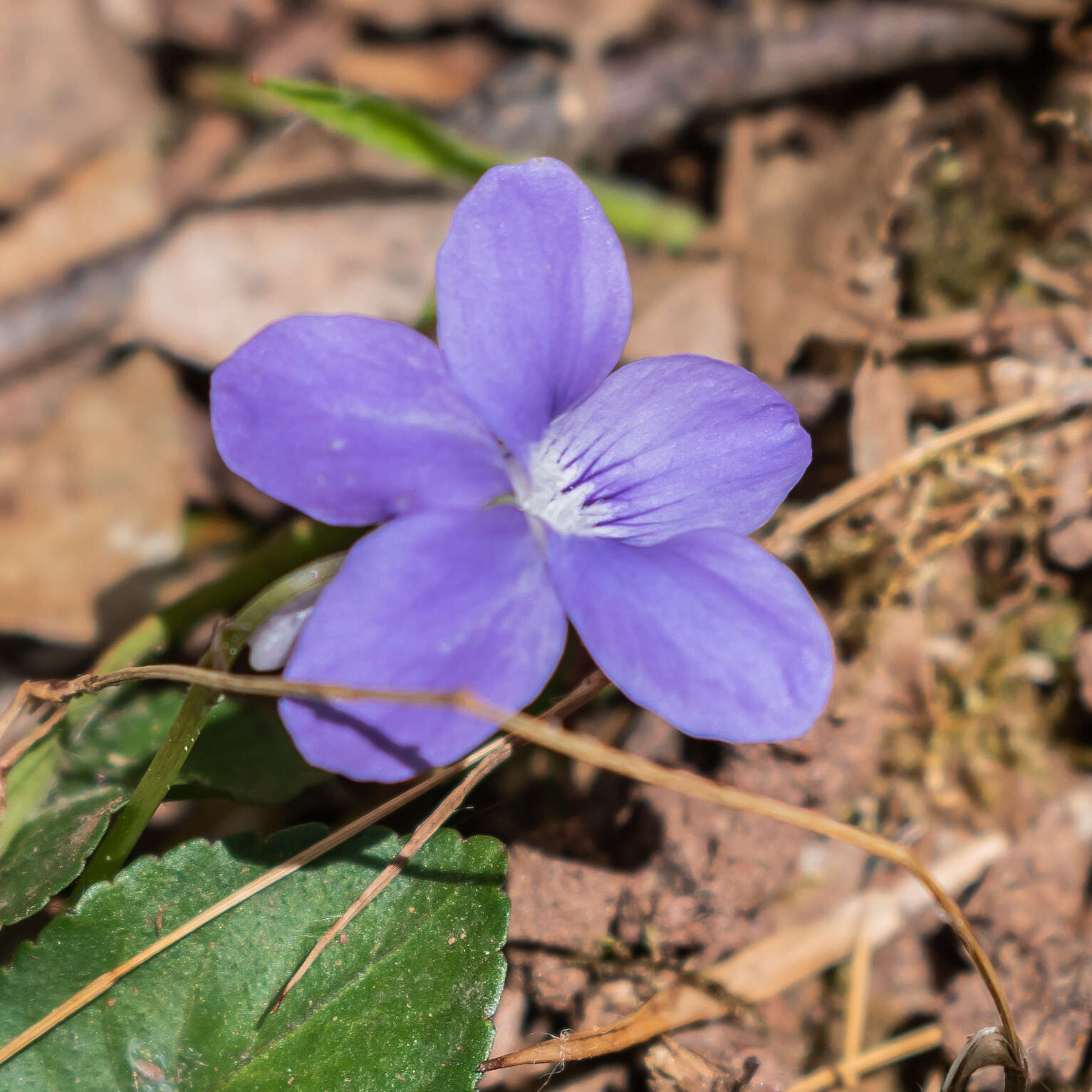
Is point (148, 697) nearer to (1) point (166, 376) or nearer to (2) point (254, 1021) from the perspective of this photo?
(2) point (254, 1021)

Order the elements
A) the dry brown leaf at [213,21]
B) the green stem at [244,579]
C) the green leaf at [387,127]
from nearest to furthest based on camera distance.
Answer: the green stem at [244,579] < the green leaf at [387,127] < the dry brown leaf at [213,21]

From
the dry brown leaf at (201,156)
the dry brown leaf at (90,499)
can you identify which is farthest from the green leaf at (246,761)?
the dry brown leaf at (201,156)

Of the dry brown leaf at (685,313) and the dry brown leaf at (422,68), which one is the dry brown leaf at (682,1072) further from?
the dry brown leaf at (422,68)

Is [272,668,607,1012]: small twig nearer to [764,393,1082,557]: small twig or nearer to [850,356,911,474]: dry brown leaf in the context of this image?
[764,393,1082,557]: small twig

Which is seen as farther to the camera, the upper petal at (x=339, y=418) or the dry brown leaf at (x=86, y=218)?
the dry brown leaf at (x=86, y=218)

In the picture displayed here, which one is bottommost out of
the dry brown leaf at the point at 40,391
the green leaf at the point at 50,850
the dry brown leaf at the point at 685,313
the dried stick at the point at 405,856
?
the dried stick at the point at 405,856

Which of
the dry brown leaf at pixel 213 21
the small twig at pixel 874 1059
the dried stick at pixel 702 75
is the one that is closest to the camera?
the small twig at pixel 874 1059

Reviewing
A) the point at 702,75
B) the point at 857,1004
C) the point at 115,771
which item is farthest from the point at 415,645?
the point at 702,75
